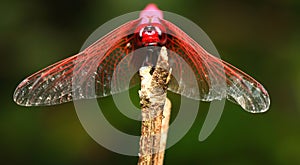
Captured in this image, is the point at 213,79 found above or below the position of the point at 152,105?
above

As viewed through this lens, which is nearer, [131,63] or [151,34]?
[151,34]

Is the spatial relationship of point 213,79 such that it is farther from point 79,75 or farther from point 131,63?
point 79,75

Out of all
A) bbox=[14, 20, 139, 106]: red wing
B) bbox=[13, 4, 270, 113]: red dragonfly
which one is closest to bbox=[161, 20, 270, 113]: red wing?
bbox=[13, 4, 270, 113]: red dragonfly

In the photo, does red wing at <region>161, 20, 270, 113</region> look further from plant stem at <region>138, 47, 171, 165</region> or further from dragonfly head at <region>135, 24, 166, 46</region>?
plant stem at <region>138, 47, 171, 165</region>

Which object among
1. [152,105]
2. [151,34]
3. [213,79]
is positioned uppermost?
[151,34]

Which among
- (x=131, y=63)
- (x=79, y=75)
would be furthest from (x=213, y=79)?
(x=79, y=75)

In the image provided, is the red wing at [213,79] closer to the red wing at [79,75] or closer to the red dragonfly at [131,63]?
the red dragonfly at [131,63]

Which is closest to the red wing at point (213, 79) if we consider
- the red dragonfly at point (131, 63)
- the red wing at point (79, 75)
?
the red dragonfly at point (131, 63)
